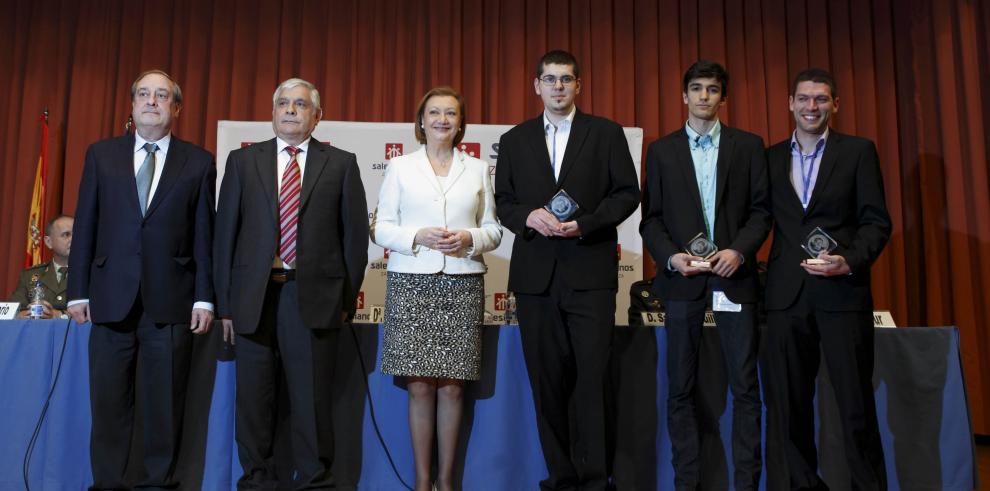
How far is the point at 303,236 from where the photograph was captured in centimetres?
280

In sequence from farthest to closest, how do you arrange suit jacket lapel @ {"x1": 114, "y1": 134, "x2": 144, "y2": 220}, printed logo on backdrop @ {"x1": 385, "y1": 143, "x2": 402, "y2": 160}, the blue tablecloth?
printed logo on backdrop @ {"x1": 385, "y1": 143, "x2": 402, "y2": 160}
the blue tablecloth
suit jacket lapel @ {"x1": 114, "y1": 134, "x2": 144, "y2": 220}

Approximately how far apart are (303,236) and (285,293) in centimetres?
22

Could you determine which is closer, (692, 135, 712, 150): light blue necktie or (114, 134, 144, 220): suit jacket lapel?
(114, 134, 144, 220): suit jacket lapel

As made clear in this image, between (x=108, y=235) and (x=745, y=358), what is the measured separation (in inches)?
96.2

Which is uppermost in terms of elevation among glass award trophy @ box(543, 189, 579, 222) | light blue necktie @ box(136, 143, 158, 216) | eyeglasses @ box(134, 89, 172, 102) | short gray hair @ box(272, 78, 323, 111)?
short gray hair @ box(272, 78, 323, 111)

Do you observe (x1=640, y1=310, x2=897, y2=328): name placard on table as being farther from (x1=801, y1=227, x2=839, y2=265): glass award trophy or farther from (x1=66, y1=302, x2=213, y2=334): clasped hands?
(x1=66, y1=302, x2=213, y2=334): clasped hands

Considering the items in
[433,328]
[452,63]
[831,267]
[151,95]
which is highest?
[452,63]

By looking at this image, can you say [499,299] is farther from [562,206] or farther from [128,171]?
[128,171]

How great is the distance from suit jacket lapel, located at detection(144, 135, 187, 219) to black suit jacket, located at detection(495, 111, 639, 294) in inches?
49.2

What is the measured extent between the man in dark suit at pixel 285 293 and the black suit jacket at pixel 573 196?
0.62 m

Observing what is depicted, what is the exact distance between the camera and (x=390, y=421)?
3088 millimetres

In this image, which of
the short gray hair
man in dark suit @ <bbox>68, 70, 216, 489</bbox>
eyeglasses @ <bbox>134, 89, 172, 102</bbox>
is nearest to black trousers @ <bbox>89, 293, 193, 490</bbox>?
man in dark suit @ <bbox>68, 70, 216, 489</bbox>

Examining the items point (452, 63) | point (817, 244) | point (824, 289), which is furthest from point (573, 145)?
point (452, 63)

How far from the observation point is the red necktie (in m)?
2.82
